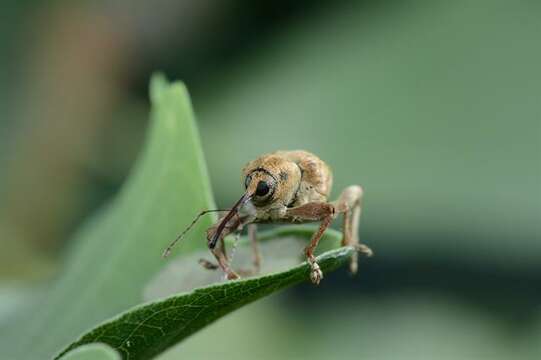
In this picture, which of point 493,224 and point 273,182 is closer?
point 273,182

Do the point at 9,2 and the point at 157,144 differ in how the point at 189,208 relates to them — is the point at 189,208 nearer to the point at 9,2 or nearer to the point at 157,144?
the point at 157,144

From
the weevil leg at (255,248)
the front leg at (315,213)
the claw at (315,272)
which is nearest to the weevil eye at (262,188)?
the weevil leg at (255,248)

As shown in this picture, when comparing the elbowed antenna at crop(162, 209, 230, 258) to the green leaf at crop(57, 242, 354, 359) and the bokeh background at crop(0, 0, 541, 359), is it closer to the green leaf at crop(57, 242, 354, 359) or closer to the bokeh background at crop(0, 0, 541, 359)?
the green leaf at crop(57, 242, 354, 359)

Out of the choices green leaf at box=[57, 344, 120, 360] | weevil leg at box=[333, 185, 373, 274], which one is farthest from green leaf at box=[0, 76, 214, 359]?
green leaf at box=[57, 344, 120, 360]

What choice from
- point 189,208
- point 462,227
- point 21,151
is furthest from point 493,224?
point 21,151

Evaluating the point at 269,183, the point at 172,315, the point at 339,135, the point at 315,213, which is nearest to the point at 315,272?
the point at 172,315

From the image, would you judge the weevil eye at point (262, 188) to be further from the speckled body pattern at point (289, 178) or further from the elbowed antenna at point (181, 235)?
the elbowed antenna at point (181, 235)

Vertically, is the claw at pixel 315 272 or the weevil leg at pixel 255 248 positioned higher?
the claw at pixel 315 272
